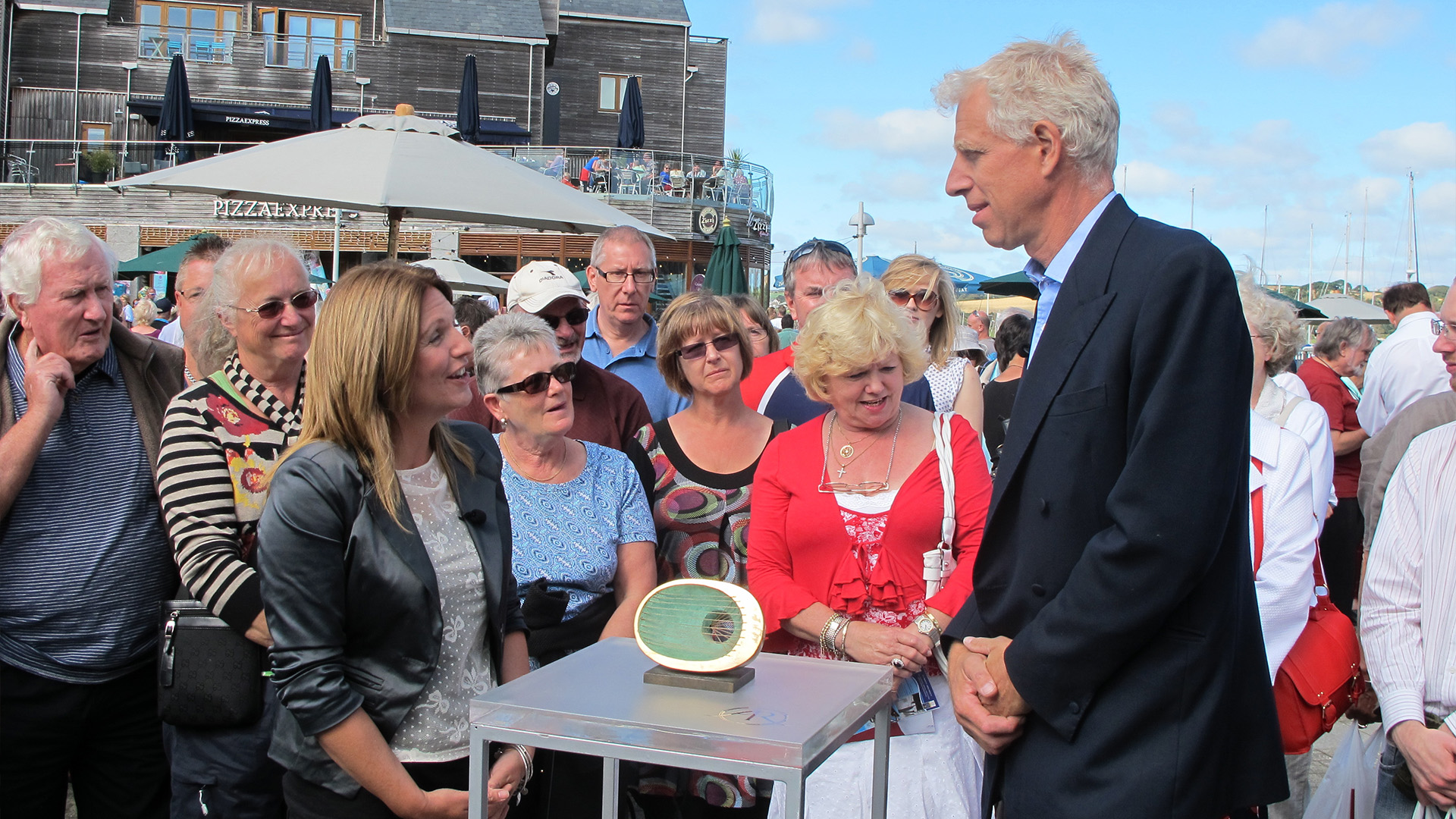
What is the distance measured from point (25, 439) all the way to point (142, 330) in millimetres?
9134

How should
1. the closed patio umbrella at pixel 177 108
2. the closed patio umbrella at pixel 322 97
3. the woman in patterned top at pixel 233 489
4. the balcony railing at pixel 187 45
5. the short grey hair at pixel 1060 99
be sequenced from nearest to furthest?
the short grey hair at pixel 1060 99 < the woman in patterned top at pixel 233 489 < the closed patio umbrella at pixel 177 108 < the closed patio umbrella at pixel 322 97 < the balcony railing at pixel 187 45

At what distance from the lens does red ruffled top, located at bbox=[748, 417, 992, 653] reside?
2863mm

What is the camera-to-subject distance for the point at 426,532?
224 cm

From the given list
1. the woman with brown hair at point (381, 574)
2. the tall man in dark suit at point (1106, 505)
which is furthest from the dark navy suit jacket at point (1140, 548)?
the woman with brown hair at point (381, 574)

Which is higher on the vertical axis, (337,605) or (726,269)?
(726,269)

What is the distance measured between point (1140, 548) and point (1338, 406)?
19.9 feet

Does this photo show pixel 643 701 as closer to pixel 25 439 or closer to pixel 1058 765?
pixel 1058 765

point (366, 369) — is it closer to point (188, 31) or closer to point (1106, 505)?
point (1106, 505)

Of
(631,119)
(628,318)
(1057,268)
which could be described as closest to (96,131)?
(631,119)

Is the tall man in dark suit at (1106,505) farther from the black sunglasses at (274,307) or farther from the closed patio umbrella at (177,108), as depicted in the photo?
the closed patio umbrella at (177,108)

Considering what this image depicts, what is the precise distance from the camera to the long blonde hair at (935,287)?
4.34 m

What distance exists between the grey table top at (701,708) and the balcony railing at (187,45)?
3020 cm

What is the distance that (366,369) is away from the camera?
84.9 inches

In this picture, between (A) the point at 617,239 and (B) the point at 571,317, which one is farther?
(A) the point at 617,239
